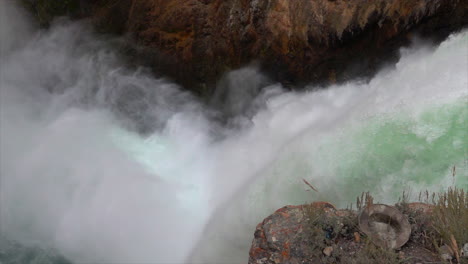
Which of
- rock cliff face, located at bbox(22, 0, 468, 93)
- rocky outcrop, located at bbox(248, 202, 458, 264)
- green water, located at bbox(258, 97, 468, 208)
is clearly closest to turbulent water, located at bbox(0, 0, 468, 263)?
green water, located at bbox(258, 97, 468, 208)

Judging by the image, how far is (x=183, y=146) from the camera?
563 centimetres

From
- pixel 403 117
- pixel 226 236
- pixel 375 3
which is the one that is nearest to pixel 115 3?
pixel 375 3

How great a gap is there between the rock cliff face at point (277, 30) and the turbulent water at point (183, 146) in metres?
0.22

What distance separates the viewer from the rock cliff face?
4434 mm

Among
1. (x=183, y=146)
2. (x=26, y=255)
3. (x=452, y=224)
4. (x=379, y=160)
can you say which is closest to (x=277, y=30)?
(x=183, y=146)

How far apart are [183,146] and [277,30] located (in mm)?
2027

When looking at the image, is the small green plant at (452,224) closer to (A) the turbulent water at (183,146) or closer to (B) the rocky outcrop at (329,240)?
(B) the rocky outcrop at (329,240)

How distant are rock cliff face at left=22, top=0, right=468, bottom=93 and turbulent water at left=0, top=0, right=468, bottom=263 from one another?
8.9 inches

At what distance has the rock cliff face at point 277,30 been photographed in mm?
4434

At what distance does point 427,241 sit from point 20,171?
525 cm

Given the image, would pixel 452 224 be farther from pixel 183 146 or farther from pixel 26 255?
pixel 26 255

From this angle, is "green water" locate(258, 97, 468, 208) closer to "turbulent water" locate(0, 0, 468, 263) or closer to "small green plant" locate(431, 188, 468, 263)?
"turbulent water" locate(0, 0, 468, 263)

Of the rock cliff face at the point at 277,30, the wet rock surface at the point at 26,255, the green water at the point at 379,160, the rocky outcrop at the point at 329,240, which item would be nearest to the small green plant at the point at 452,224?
the rocky outcrop at the point at 329,240

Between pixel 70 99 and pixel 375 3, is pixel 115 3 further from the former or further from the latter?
pixel 375 3
